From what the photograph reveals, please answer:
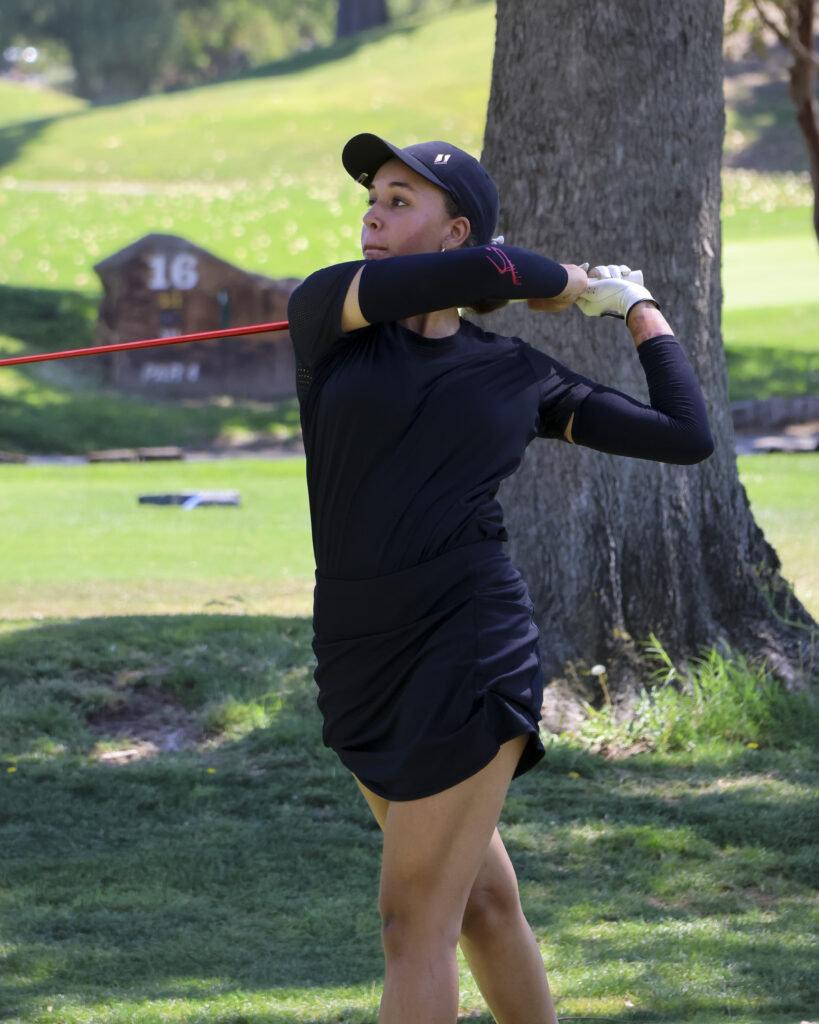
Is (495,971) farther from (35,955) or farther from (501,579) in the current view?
(35,955)

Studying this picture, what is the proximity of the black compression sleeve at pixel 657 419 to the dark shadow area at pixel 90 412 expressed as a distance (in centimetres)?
1534

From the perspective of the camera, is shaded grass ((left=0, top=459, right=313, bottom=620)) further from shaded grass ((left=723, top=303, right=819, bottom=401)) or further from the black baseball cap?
shaded grass ((left=723, top=303, right=819, bottom=401))

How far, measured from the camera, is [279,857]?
5.01 m

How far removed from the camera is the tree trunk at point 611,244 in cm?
612

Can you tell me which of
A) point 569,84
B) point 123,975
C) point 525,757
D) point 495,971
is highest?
point 569,84

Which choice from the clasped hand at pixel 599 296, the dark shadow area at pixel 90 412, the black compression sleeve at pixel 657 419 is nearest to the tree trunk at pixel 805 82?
the dark shadow area at pixel 90 412

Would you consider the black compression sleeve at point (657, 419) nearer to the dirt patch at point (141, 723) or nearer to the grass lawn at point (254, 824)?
the grass lawn at point (254, 824)

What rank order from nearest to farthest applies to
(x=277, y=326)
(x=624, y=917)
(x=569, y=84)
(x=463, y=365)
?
(x=463, y=365) < (x=277, y=326) < (x=624, y=917) < (x=569, y=84)

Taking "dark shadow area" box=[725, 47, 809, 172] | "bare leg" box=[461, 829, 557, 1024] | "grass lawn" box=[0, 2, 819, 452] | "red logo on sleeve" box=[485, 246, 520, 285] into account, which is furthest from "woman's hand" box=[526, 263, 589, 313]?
"dark shadow area" box=[725, 47, 809, 172]

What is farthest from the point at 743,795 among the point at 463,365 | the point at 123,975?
the point at 463,365

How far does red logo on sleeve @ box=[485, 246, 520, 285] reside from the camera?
8.57ft

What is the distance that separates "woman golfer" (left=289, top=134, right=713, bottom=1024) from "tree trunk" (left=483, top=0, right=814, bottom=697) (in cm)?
345

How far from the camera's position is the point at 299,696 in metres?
6.62

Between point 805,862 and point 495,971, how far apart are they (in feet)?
8.04
